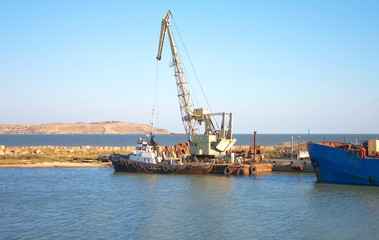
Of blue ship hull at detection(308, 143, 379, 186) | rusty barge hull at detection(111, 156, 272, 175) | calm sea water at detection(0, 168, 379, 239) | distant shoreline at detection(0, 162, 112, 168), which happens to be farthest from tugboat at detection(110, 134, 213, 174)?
blue ship hull at detection(308, 143, 379, 186)

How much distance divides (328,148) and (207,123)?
2117 cm

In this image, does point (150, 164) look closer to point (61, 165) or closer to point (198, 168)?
point (198, 168)

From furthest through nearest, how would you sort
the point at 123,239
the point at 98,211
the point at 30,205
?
the point at 30,205, the point at 98,211, the point at 123,239

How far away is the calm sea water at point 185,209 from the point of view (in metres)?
22.8

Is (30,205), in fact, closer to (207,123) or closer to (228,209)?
(228,209)

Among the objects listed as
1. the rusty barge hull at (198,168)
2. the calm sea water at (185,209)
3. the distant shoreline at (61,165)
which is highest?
the rusty barge hull at (198,168)

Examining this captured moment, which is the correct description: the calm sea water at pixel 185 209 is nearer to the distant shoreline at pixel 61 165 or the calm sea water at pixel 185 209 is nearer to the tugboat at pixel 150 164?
the tugboat at pixel 150 164

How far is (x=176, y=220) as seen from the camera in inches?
999

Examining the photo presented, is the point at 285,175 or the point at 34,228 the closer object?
the point at 34,228

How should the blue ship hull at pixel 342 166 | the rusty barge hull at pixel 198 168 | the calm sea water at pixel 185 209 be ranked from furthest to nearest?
the rusty barge hull at pixel 198 168
the blue ship hull at pixel 342 166
the calm sea water at pixel 185 209

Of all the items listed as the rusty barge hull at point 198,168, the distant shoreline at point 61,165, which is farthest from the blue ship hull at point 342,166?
the distant shoreline at point 61,165

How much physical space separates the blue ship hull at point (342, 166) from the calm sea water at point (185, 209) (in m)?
1.08

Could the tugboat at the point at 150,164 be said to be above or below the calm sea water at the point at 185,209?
above

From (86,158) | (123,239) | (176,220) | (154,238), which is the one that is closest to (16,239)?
(123,239)
